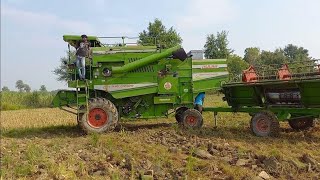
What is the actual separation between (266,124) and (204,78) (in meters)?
2.64

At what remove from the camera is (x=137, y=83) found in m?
11.6

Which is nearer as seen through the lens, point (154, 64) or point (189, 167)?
point (189, 167)

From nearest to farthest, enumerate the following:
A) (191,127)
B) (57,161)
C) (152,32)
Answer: (57,161)
(191,127)
(152,32)

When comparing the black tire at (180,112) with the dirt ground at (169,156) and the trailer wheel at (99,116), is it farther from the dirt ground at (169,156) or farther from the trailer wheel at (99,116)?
the trailer wheel at (99,116)

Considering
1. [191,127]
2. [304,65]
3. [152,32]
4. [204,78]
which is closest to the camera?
[304,65]

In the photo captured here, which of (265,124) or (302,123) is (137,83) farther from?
(302,123)

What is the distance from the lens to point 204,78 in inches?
475

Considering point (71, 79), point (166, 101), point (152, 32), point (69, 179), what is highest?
point (152, 32)

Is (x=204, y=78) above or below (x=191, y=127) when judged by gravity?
above

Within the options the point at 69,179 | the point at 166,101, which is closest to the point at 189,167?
the point at 69,179

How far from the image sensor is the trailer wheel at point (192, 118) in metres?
11.6

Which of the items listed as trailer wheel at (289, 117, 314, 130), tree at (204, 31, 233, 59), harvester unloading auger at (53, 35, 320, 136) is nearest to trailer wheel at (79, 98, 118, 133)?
harvester unloading auger at (53, 35, 320, 136)

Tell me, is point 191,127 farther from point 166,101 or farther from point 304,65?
point 304,65

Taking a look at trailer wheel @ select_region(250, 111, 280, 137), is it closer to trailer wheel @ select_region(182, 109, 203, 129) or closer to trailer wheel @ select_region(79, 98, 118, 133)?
trailer wheel @ select_region(182, 109, 203, 129)
